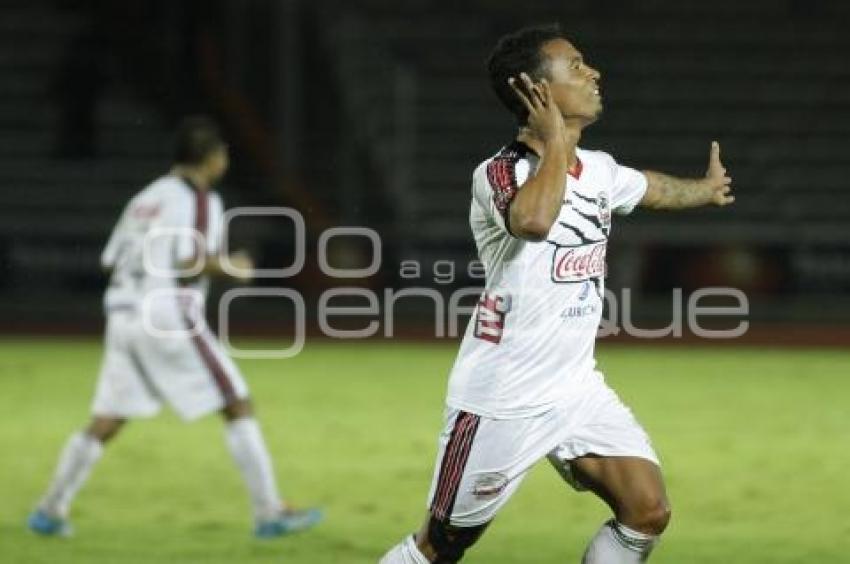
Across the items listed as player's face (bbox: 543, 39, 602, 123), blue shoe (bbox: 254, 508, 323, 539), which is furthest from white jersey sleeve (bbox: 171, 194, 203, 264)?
player's face (bbox: 543, 39, 602, 123)

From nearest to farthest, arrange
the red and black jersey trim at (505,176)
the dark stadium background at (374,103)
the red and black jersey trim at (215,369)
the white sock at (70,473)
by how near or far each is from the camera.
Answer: the red and black jersey trim at (505,176), the white sock at (70,473), the red and black jersey trim at (215,369), the dark stadium background at (374,103)

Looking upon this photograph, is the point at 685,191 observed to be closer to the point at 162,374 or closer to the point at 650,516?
the point at 650,516

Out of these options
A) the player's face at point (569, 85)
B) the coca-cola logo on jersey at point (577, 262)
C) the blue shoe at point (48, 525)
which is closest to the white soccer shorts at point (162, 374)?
the blue shoe at point (48, 525)

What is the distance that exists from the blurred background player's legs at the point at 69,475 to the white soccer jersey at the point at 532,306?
10.0ft

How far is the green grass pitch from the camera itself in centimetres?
745

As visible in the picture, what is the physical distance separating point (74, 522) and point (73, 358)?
7.84 metres

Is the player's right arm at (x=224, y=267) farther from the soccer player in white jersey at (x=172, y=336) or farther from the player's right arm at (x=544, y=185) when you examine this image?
the player's right arm at (x=544, y=185)

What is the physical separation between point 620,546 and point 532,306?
2.51 feet

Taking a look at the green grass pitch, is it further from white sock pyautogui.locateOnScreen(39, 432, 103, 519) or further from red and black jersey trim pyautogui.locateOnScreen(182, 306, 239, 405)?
red and black jersey trim pyautogui.locateOnScreen(182, 306, 239, 405)

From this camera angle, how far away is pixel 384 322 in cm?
1811

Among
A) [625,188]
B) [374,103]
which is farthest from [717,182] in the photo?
[374,103]

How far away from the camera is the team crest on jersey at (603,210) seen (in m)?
5.22

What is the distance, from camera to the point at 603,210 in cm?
524

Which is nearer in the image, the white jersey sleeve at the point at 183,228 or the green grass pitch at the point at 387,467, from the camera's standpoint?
the green grass pitch at the point at 387,467
